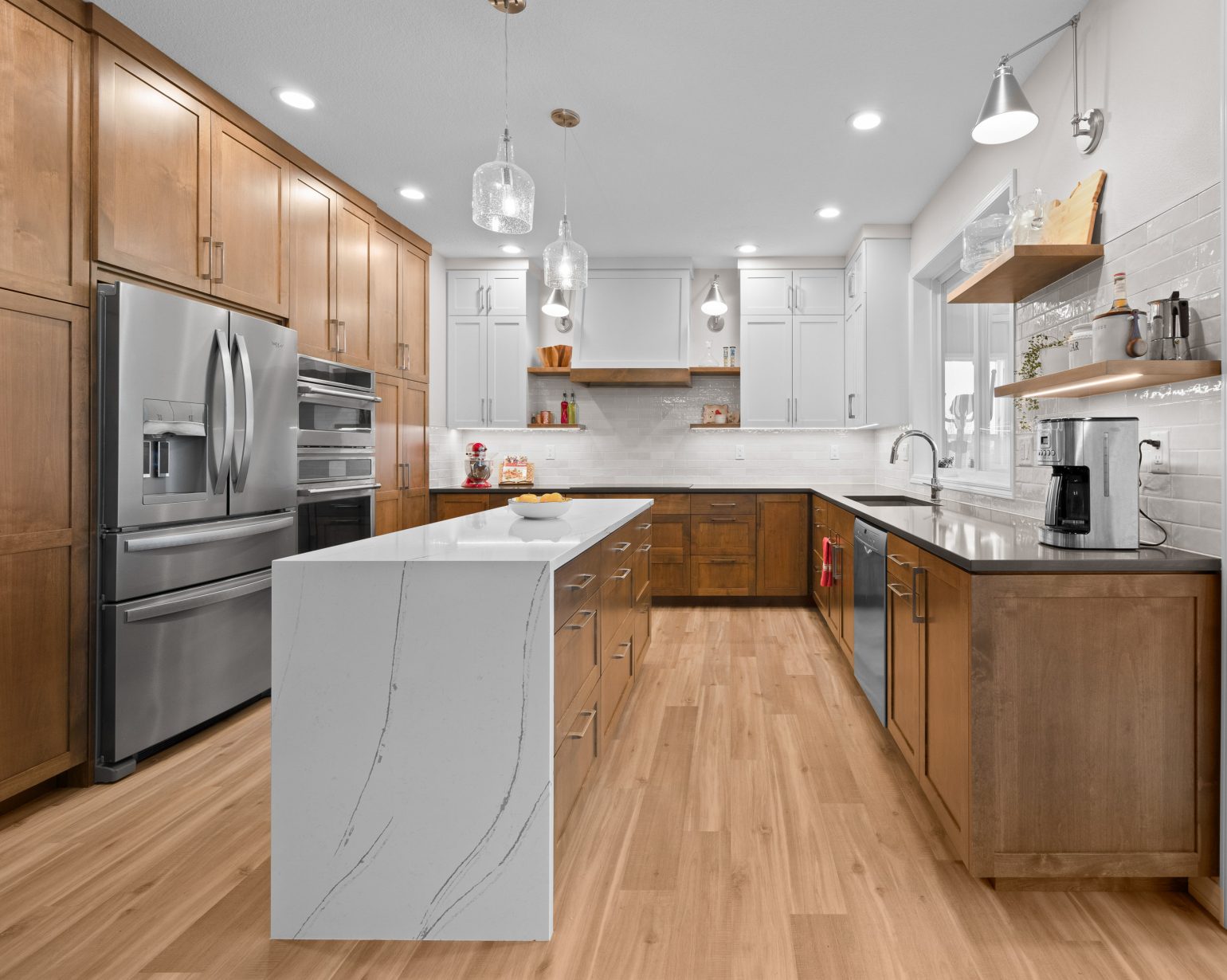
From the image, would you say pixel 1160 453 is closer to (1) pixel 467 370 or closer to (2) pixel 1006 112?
(2) pixel 1006 112

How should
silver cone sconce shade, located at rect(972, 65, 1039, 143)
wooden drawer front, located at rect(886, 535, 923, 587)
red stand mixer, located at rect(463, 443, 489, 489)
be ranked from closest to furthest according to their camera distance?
silver cone sconce shade, located at rect(972, 65, 1039, 143)
wooden drawer front, located at rect(886, 535, 923, 587)
red stand mixer, located at rect(463, 443, 489, 489)

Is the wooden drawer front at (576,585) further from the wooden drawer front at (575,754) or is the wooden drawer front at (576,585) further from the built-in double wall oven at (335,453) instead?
the built-in double wall oven at (335,453)

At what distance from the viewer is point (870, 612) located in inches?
117

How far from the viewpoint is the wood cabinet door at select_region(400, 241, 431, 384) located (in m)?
4.81

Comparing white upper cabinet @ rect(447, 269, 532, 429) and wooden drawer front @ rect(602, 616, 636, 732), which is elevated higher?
white upper cabinet @ rect(447, 269, 532, 429)

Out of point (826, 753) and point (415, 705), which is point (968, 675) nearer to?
point (826, 753)

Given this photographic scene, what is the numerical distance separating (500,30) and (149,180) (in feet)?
4.69

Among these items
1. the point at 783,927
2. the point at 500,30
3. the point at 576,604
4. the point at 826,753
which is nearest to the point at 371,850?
the point at 576,604

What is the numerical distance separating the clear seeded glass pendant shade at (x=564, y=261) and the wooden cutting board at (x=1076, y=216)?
5.53 feet

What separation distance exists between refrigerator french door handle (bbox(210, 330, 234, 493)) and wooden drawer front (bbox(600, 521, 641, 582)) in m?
1.63

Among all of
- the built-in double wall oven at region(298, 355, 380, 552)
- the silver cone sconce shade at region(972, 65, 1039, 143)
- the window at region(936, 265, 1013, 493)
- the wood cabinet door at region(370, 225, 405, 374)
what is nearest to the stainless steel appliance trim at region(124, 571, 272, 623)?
the built-in double wall oven at region(298, 355, 380, 552)

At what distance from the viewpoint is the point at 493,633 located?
5.25 ft

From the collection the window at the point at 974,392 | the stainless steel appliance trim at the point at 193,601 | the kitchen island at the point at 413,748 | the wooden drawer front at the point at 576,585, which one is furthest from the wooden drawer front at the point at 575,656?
the window at the point at 974,392

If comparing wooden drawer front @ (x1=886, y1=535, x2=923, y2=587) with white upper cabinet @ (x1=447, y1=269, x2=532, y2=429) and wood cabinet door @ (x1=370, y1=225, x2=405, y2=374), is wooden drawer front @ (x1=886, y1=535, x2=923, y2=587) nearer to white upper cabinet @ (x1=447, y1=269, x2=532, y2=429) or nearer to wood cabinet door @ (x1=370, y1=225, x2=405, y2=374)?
wood cabinet door @ (x1=370, y1=225, x2=405, y2=374)
